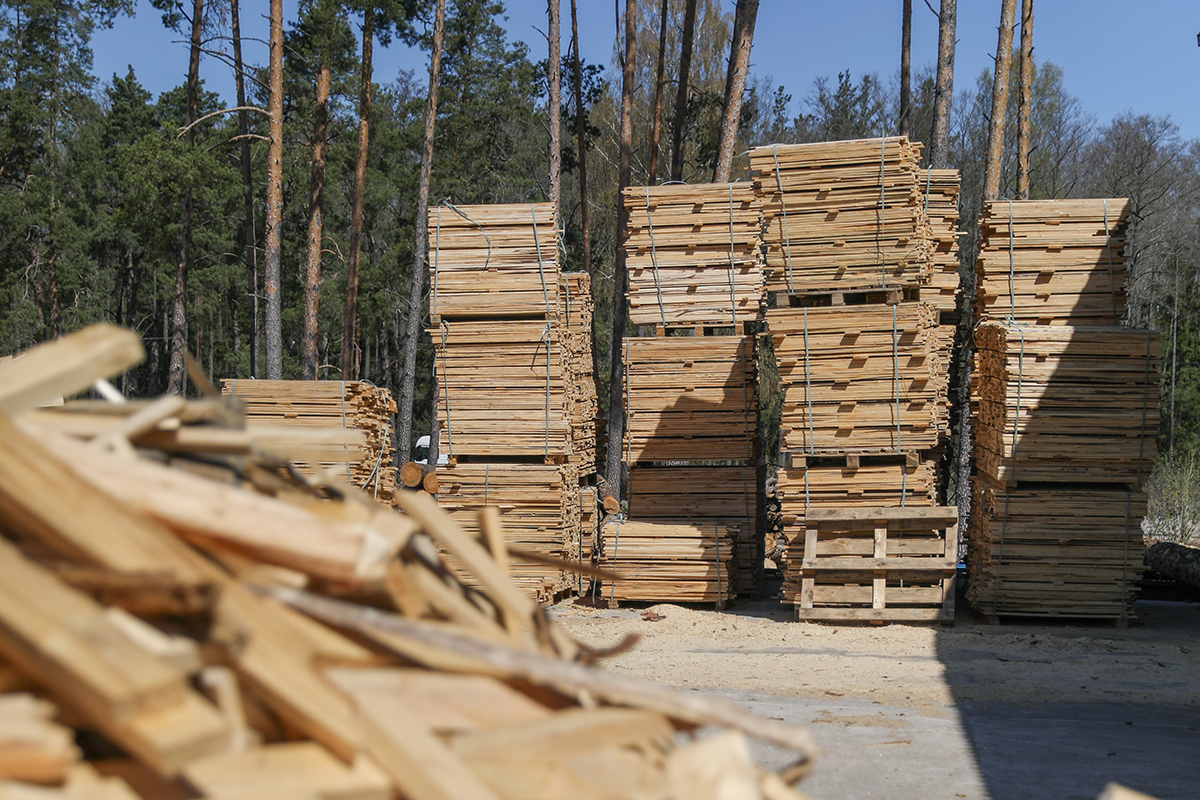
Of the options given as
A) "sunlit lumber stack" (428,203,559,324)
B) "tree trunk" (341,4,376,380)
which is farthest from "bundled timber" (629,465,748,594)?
"tree trunk" (341,4,376,380)

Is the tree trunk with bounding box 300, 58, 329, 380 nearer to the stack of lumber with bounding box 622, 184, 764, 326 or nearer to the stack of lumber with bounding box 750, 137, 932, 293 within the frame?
the stack of lumber with bounding box 622, 184, 764, 326

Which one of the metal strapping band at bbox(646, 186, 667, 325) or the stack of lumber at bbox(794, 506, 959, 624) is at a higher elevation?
the metal strapping band at bbox(646, 186, 667, 325)

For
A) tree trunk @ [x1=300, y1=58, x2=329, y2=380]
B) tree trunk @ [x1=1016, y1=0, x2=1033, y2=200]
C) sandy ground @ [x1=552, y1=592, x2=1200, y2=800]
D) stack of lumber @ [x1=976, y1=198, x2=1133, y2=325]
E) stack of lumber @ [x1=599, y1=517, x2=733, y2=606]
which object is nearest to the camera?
sandy ground @ [x1=552, y1=592, x2=1200, y2=800]

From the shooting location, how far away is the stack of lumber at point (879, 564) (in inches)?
377

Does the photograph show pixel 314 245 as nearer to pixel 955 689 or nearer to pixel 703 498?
pixel 703 498

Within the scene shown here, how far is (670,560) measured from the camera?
10.8m

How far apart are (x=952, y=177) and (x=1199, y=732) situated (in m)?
8.38

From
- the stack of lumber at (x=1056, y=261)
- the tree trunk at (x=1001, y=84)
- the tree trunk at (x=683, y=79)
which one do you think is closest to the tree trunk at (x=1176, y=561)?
the stack of lumber at (x=1056, y=261)

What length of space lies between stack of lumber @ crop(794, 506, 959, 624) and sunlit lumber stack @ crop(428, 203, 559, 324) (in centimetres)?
405

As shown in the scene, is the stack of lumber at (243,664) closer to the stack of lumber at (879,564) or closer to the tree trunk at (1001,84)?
the stack of lumber at (879,564)

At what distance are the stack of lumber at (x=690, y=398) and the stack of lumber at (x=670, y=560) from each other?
3.33 ft

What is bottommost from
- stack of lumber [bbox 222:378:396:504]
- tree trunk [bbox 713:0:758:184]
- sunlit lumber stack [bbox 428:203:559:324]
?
stack of lumber [bbox 222:378:396:504]

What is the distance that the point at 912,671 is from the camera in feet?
26.3

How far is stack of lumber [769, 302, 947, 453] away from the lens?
9578 mm
